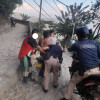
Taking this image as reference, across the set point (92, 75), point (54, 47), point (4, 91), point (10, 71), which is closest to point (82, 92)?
point (92, 75)

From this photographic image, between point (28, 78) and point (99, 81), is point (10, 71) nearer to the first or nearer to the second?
point (28, 78)

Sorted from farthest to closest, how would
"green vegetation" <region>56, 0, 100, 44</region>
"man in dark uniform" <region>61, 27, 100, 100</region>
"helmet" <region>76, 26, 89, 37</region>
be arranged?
"green vegetation" <region>56, 0, 100, 44</region>
"helmet" <region>76, 26, 89, 37</region>
"man in dark uniform" <region>61, 27, 100, 100</region>

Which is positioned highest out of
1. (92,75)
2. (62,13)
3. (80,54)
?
(62,13)

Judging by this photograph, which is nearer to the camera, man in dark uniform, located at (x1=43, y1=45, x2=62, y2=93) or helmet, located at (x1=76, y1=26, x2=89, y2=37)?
helmet, located at (x1=76, y1=26, x2=89, y2=37)

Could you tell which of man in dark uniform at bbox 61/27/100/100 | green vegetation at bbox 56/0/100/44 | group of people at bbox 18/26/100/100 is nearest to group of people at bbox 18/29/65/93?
group of people at bbox 18/26/100/100

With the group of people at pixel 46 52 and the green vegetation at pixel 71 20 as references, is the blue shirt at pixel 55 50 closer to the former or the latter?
the group of people at pixel 46 52

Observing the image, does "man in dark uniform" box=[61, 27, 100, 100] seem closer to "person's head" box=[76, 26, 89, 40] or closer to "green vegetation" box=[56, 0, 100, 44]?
"person's head" box=[76, 26, 89, 40]

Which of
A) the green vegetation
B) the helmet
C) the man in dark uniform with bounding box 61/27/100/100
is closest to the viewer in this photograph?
the man in dark uniform with bounding box 61/27/100/100

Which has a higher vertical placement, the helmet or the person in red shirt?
the helmet

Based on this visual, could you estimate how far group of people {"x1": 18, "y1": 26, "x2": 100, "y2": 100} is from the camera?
7.92 feet

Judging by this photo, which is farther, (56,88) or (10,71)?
(10,71)

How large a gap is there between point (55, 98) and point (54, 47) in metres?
1.41

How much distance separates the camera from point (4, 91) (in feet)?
10.5

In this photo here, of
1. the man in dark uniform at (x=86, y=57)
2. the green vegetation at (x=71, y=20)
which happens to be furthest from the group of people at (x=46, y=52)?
the green vegetation at (x=71, y=20)
